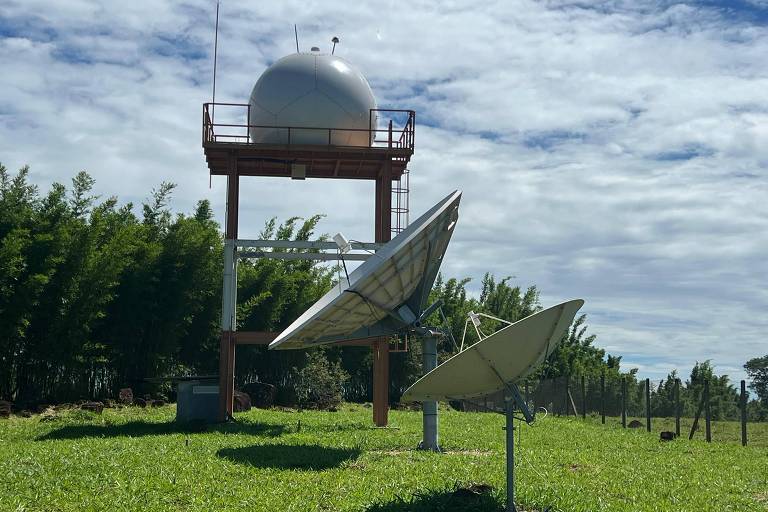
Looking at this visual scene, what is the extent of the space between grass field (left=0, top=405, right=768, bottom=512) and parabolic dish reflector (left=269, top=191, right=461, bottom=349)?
2288 millimetres

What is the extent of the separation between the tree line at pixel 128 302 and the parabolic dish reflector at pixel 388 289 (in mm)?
7917

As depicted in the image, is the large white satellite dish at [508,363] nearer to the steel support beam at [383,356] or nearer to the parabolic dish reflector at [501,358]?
the parabolic dish reflector at [501,358]

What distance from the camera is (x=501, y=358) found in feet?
33.4

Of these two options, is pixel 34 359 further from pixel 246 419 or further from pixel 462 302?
pixel 462 302

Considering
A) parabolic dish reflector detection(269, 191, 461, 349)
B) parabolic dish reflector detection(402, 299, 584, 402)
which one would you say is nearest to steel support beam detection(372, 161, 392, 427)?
parabolic dish reflector detection(269, 191, 461, 349)

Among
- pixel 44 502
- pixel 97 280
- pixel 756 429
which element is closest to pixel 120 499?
pixel 44 502

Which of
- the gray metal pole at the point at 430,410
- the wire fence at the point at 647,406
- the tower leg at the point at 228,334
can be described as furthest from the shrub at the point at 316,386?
the gray metal pole at the point at 430,410

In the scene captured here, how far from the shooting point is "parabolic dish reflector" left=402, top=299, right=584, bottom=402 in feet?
32.0

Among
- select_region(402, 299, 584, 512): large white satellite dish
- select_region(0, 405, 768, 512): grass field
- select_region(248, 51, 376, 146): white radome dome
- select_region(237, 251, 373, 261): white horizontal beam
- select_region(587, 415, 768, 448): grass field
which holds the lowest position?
select_region(587, 415, 768, 448): grass field

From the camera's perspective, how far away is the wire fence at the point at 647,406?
21.8 metres

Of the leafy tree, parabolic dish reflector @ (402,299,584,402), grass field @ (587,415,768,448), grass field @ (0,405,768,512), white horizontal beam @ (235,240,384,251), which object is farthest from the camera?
the leafy tree

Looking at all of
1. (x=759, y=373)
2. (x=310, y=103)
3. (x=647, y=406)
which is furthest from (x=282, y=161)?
(x=759, y=373)

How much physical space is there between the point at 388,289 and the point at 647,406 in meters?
12.2

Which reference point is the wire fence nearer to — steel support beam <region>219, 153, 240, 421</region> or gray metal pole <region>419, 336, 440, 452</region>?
gray metal pole <region>419, 336, 440, 452</region>
